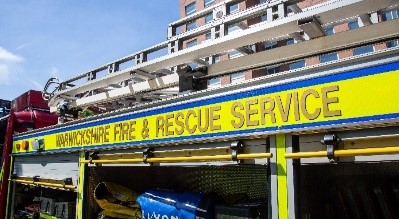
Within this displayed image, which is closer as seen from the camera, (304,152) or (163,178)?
(304,152)

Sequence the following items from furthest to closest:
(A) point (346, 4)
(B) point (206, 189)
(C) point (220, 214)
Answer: (B) point (206, 189) → (C) point (220, 214) → (A) point (346, 4)

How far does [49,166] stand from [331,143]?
4.00 meters

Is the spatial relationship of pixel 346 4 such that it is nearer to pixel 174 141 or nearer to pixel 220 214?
pixel 174 141

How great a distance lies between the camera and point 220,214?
2779mm

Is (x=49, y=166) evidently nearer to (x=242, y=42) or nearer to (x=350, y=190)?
(x=242, y=42)

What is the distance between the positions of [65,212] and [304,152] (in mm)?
3480

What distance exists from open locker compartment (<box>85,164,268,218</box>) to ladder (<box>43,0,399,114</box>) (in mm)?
851

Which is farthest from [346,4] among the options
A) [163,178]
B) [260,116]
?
[163,178]

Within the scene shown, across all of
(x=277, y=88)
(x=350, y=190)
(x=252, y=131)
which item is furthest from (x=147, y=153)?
(x=350, y=190)

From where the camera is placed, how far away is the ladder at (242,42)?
7.16ft

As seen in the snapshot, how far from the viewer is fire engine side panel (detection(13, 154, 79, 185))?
4121 mm

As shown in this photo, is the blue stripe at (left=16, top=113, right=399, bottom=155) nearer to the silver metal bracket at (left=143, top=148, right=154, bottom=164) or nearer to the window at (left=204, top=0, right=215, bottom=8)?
the silver metal bracket at (left=143, top=148, right=154, bottom=164)

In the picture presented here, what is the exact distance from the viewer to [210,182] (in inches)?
145

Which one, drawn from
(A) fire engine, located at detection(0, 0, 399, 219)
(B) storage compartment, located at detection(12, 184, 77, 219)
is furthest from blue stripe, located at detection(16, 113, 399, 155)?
(B) storage compartment, located at detection(12, 184, 77, 219)
